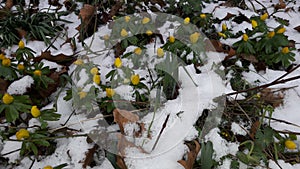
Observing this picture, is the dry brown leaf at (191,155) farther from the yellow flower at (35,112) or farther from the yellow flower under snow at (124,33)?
the yellow flower under snow at (124,33)

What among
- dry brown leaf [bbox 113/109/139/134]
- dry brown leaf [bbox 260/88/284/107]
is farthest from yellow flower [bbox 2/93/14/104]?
dry brown leaf [bbox 260/88/284/107]

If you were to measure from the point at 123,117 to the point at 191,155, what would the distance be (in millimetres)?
286

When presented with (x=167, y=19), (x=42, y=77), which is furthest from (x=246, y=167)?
(x=167, y=19)

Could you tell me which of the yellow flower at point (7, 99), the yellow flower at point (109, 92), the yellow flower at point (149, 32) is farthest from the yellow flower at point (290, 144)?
the yellow flower at point (7, 99)

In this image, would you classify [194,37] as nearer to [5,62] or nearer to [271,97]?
[271,97]

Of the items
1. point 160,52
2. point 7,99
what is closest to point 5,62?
point 7,99

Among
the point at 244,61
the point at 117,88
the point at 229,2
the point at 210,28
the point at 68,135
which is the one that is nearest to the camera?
the point at 68,135

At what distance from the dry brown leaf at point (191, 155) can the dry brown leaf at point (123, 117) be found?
23 centimetres

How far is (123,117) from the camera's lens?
42.1 inches

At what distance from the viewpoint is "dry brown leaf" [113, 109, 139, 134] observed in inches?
41.5

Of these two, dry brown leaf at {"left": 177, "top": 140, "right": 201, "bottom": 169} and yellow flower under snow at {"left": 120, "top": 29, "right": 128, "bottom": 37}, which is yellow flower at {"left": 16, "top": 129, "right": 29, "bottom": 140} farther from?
yellow flower under snow at {"left": 120, "top": 29, "right": 128, "bottom": 37}

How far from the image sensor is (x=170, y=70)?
1228mm

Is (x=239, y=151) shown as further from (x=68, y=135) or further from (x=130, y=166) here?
(x=68, y=135)

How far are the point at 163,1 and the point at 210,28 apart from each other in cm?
37
